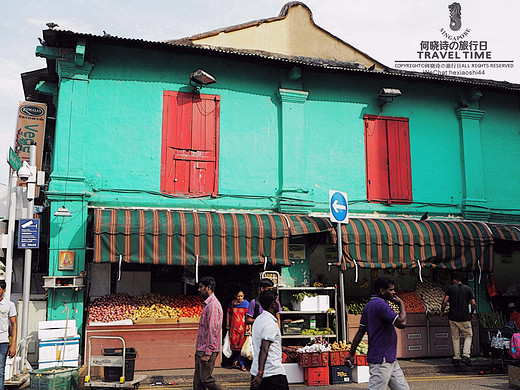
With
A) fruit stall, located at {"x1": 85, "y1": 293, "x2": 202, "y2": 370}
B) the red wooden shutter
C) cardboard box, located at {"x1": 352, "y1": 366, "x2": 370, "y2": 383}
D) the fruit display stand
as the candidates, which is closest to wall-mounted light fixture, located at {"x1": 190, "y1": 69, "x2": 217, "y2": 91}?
the red wooden shutter

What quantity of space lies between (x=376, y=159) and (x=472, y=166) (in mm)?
2844

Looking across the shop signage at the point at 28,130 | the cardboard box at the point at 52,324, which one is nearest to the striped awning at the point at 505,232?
the cardboard box at the point at 52,324

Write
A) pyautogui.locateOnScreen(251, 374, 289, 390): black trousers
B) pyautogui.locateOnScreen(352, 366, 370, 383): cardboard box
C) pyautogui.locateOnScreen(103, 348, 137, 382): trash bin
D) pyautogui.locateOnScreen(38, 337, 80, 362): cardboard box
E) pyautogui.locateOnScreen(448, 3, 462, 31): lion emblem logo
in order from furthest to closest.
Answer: pyautogui.locateOnScreen(448, 3, 462, 31): lion emblem logo → pyautogui.locateOnScreen(352, 366, 370, 383): cardboard box → pyautogui.locateOnScreen(38, 337, 80, 362): cardboard box → pyautogui.locateOnScreen(103, 348, 137, 382): trash bin → pyautogui.locateOnScreen(251, 374, 289, 390): black trousers

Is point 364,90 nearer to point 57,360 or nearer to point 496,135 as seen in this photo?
point 496,135

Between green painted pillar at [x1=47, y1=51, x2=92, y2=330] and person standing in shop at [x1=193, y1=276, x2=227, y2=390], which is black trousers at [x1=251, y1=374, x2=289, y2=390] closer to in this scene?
person standing in shop at [x1=193, y1=276, x2=227, y2=390]

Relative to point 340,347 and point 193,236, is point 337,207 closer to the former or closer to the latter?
point 340,347

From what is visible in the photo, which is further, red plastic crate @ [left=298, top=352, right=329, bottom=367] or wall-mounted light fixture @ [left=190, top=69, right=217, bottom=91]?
wall-mounted light fixture @ [left=190, top=69, right=217, bottom=91]

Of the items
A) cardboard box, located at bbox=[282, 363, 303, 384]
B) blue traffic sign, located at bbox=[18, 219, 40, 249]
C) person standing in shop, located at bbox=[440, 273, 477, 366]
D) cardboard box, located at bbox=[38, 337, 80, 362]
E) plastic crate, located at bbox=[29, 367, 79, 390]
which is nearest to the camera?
plastic crate, located at bbox=[29, 367, 79, 390]

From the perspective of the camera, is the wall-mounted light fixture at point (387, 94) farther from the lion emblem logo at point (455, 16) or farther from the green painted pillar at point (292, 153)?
the lion emblem logo at point (455, 16)

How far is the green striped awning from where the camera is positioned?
11625mm

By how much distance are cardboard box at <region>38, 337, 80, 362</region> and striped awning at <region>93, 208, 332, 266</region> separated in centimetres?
160

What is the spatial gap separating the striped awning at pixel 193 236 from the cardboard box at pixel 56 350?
5.26 ft

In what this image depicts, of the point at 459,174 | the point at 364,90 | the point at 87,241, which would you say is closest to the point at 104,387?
the point at 87,241

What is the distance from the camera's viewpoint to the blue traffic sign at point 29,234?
10.1 metres
